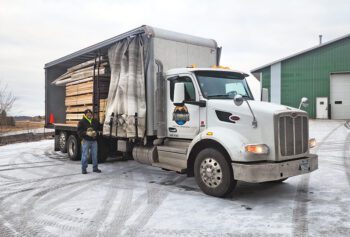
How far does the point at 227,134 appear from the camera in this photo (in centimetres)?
626

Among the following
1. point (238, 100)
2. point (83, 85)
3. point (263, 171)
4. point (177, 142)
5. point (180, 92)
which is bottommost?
point (263, 171)

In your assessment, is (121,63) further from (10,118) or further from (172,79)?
(10,118)

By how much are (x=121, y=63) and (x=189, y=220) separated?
→ 16.8 ft

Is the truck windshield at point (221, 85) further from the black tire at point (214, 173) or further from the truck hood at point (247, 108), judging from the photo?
the black tire at point (214, 173)

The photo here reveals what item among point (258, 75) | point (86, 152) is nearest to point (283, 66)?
point (258, 75)

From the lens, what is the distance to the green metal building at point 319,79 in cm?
2492

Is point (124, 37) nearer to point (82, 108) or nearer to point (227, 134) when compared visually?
point (82, 108)

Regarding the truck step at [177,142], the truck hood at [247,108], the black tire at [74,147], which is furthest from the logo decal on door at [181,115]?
the black tire at [74,147]

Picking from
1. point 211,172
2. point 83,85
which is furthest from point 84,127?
point 211,172

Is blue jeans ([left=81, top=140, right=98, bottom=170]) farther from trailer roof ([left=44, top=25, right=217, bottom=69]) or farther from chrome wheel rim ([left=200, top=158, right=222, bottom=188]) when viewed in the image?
chrome wheel rim ([left=200, top=158, right=222, bottom=188])

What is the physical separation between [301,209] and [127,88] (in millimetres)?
5016

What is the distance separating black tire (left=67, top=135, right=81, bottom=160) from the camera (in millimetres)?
11312

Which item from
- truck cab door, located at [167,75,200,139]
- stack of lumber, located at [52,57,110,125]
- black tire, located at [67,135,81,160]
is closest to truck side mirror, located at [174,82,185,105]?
truck cab door, located at [167,75,200,139]

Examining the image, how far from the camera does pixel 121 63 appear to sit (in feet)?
29.3
